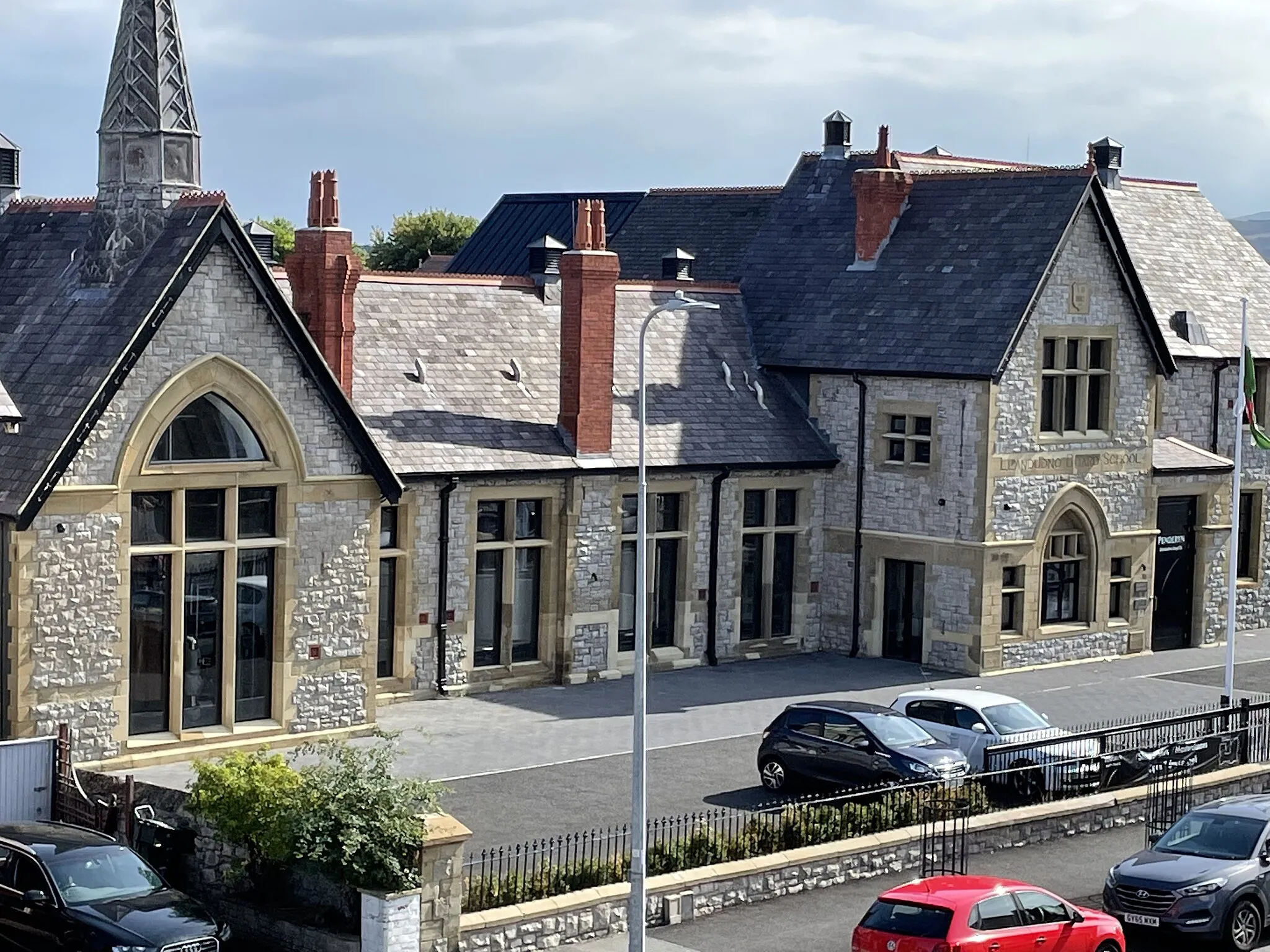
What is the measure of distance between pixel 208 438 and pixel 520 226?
33471 mm

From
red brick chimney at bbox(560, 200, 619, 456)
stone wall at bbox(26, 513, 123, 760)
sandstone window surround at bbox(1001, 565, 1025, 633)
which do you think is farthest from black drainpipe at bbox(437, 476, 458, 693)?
A: sandstone window surround at bbox(1001, 565, 1025, 633)

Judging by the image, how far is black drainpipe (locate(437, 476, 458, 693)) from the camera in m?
36.6

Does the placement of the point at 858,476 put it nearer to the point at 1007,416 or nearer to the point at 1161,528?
the point at 1007,416

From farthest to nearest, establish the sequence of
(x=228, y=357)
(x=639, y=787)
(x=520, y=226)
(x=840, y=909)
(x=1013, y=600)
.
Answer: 1. (x=520, y=226)
2. (x=1013, y=600)
3. (x=228, y=357)
4. (x=840, y=909)
5. (x=639, y=787)

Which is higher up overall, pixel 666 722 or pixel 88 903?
pixel 666 722

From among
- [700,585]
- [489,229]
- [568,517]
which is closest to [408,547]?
[568,517]

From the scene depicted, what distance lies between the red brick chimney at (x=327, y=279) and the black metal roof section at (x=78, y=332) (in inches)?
178

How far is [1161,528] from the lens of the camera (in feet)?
151

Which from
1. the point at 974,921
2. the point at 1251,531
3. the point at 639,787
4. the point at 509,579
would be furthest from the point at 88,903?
the point at 1251,531

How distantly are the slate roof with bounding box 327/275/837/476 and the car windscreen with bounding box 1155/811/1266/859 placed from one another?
15.1 m

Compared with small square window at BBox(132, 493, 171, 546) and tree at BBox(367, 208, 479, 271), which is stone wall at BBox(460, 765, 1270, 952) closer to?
small square window at BBox(132, 493, 171, 546)

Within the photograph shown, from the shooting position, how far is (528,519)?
3841 cm

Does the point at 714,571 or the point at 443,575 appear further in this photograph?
the point at 714,571

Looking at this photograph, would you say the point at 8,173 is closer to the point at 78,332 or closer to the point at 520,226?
the point at 78,332
